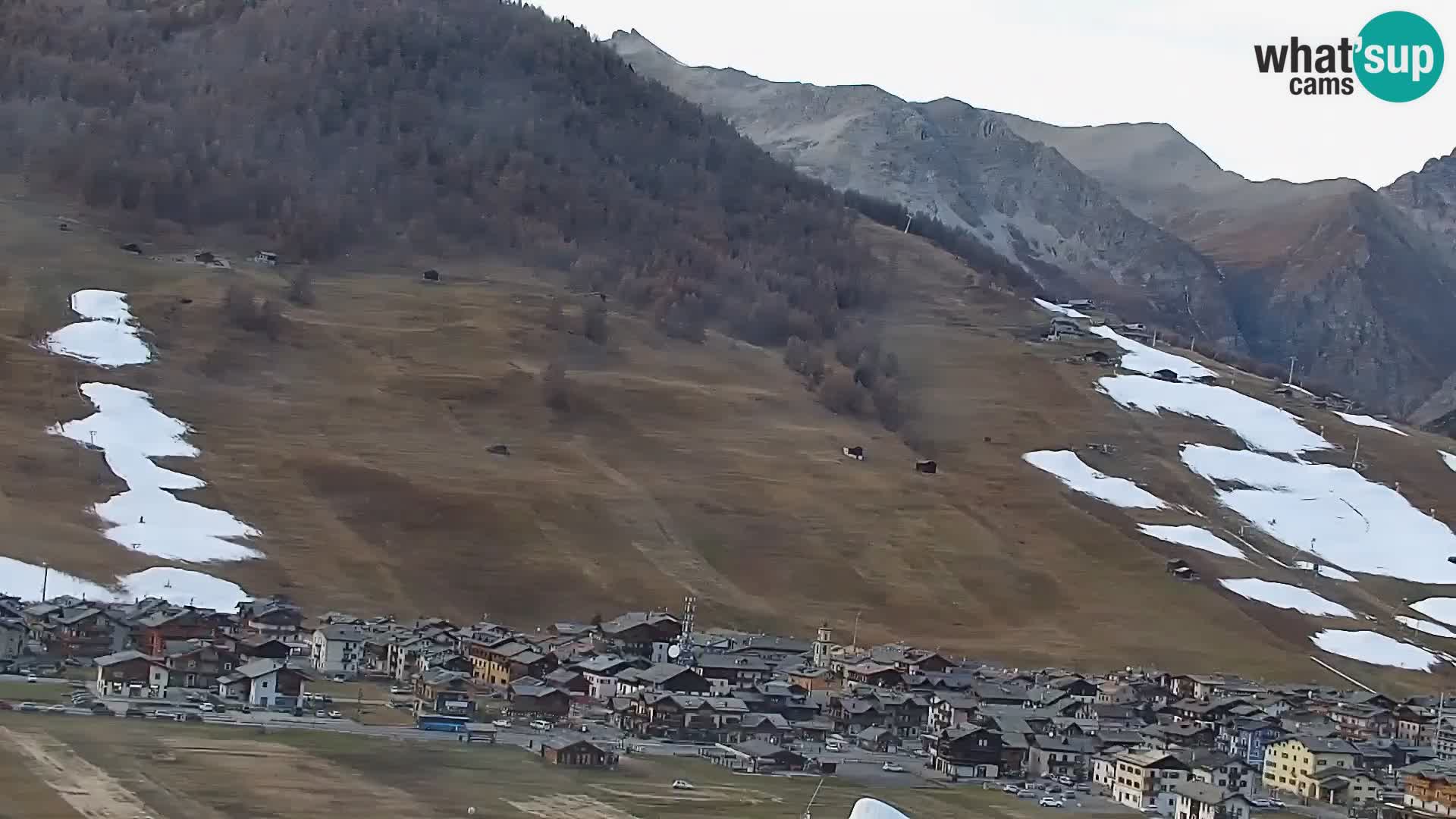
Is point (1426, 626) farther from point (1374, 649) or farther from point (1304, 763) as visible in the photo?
point (1304, 763)

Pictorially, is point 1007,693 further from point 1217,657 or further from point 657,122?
point 657,122

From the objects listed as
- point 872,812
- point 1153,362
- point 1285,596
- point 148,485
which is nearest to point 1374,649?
point 1285,596

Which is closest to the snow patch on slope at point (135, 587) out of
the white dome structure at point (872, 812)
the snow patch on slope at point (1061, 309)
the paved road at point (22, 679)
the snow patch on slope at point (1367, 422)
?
the paved road at point (22, 679)

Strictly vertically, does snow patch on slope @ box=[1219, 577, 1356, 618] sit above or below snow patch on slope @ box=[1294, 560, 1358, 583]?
below

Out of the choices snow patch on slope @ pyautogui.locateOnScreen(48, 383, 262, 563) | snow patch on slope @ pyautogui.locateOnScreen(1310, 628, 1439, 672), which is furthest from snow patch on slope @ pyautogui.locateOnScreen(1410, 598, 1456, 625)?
snow patch on slope @ pyautogui.locateOnScreen(48, 383, 262, 563)

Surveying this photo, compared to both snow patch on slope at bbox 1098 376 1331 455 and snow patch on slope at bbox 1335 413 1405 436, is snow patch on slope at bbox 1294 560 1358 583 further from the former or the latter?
snow patch on slope at bbox 1335 413 1405 436

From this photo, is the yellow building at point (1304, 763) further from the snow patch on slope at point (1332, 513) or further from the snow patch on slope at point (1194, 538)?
the snow patch on slope at point (1332, 513)

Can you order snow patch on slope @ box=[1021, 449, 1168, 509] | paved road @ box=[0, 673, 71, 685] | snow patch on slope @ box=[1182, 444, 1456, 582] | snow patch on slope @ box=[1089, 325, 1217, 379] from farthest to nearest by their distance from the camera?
1. snow patch on slope @ box=[1089, 325, 1217, 379]
2. snow patch on slope @ box=[1021, 449, 1168, 509]
3. snow patch on slope @ box=[1182, 444, 1456, 582]
4. paved road @ box=[0, 673, 71, 685]
